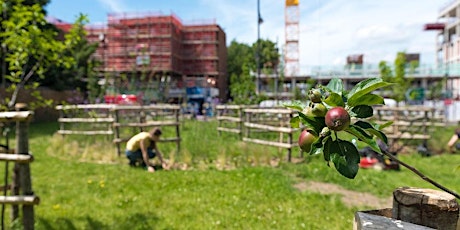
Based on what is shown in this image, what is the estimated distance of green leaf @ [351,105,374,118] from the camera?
30.2 inches

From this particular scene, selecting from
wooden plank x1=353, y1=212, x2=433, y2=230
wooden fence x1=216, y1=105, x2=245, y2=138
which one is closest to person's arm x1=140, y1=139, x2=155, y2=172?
wooden fence x1=216, y1=105, x2=245, y2=138

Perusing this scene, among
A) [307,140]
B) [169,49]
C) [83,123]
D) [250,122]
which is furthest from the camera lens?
[169,49]

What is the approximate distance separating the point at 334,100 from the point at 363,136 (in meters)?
0.09

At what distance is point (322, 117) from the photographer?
78 cm

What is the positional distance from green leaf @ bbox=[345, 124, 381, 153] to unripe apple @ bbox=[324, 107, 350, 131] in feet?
0.15

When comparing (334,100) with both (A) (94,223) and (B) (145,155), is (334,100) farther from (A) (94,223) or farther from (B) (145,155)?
(B) (145,155)

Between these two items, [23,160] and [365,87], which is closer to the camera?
[365,87]

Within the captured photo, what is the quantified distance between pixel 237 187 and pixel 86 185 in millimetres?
2625

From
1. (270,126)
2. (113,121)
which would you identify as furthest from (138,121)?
(270,126)

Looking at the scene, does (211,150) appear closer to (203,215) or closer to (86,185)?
(86,185)

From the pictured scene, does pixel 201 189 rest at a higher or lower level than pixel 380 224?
lower

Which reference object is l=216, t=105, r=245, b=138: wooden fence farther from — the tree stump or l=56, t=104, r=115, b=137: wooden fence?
the tree stump

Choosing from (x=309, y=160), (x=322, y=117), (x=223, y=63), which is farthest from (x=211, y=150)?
(x=223, y=63)

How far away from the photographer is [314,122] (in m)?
0.80
